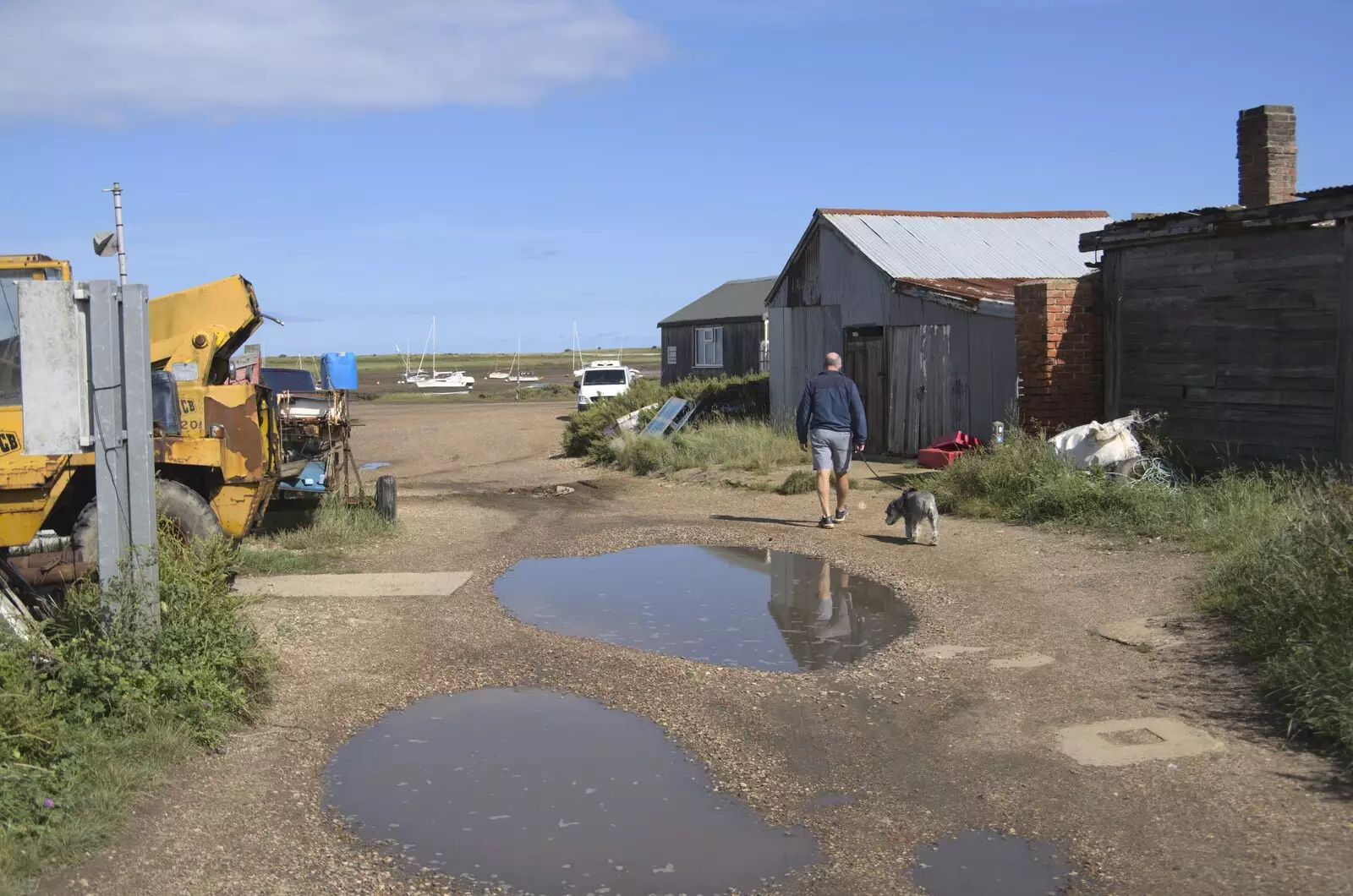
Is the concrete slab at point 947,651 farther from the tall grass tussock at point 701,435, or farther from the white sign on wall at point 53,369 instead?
the tall grass tussock at point 701,435

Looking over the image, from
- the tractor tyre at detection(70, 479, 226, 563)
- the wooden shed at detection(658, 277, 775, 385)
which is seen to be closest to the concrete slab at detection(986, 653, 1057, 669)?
the tractor tyre at detection(70, 479, 226, 563)

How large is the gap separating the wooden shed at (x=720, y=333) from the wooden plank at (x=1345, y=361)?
25.1m

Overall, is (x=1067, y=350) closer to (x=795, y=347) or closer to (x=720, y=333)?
(x=795, y=347)

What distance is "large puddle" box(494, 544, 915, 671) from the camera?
8.20 meters

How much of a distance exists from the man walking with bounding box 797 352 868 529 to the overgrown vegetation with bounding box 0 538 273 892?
722 cm

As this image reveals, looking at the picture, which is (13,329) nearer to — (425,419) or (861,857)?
(861,857)

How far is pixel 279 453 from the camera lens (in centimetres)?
1120

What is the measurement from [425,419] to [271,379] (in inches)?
661

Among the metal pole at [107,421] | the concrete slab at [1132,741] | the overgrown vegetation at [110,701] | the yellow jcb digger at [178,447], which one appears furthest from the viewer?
the yellow jcb digger at [178,447]

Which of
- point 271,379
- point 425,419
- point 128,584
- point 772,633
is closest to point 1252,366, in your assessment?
point 772,633

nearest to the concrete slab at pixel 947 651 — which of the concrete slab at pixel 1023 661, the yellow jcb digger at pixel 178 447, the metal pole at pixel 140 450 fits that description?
the concrete slab at pixel 1023 661

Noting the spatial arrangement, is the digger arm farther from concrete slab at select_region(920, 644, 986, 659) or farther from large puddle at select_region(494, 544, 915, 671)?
concrete slab at select_region(920, 644, 986, 659)

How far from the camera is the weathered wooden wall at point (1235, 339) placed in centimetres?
1216

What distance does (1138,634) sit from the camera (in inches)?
309
